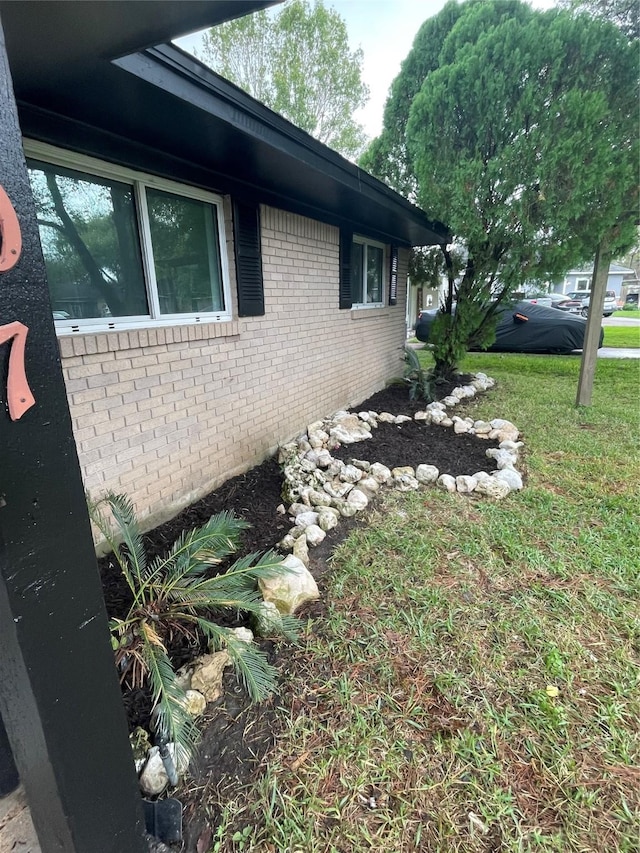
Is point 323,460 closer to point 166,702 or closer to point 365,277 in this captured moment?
point 166,702

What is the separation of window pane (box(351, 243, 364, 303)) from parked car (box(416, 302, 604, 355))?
4.84m

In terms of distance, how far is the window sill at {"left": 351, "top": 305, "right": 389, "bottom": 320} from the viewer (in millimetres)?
5773

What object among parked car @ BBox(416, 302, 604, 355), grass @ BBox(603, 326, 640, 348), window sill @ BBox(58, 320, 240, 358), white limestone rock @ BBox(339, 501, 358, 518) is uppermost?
window sill @ BBox(58, 320, 240, 358)

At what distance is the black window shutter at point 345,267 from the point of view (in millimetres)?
5188

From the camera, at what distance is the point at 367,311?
6141 mm

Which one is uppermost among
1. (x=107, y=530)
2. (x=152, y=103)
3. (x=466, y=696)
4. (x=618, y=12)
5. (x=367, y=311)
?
(x=618, y=12)

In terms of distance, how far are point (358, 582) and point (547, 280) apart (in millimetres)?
→ 5595

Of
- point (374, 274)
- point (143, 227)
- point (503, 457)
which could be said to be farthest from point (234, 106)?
point (374, 274)

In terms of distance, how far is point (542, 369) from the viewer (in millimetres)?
8711

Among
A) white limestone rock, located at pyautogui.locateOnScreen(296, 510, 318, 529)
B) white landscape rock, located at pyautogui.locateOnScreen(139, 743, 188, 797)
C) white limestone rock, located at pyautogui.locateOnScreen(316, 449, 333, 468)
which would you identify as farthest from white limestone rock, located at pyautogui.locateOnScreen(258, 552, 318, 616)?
white limestone rock, located at pyautogui.locateOnScreen(316, 449, 333, 468)

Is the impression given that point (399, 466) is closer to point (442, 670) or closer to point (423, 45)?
point (442, 670)

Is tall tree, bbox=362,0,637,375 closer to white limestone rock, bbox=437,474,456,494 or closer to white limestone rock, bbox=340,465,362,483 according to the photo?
white limestone rock, bbox=437,474,456,494

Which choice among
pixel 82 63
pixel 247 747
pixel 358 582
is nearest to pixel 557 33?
pixel 82 63

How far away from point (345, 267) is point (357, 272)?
750mm
